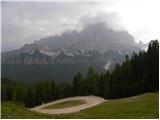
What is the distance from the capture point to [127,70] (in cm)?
4394

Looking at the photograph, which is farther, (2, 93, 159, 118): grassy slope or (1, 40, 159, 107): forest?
(1, 40, 159, 107): forest

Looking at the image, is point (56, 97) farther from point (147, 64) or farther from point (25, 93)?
point (147, 64)

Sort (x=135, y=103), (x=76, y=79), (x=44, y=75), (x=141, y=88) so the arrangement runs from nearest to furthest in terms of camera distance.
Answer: (x=135, y=103), (x=141, y=88), (x=76, y=79), (x=44, y=75)

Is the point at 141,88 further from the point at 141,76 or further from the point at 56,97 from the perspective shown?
the point at 56,97

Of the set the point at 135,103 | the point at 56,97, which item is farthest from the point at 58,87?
the point at 135,103

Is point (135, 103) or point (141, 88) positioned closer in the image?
point (135, 103)

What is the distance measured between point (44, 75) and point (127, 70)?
127260 millimetres

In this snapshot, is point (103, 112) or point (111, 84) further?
point (111, 84)

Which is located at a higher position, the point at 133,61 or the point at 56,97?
the point at 133,61

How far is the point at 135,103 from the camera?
966 inches

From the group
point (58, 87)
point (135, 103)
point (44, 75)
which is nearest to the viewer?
point (135, 103)

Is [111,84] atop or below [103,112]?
atop

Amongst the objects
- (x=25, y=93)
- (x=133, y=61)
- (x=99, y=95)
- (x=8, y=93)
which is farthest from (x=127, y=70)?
(x=8, y=93)

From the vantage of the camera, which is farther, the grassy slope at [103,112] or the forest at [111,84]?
the forest at [111,84]
